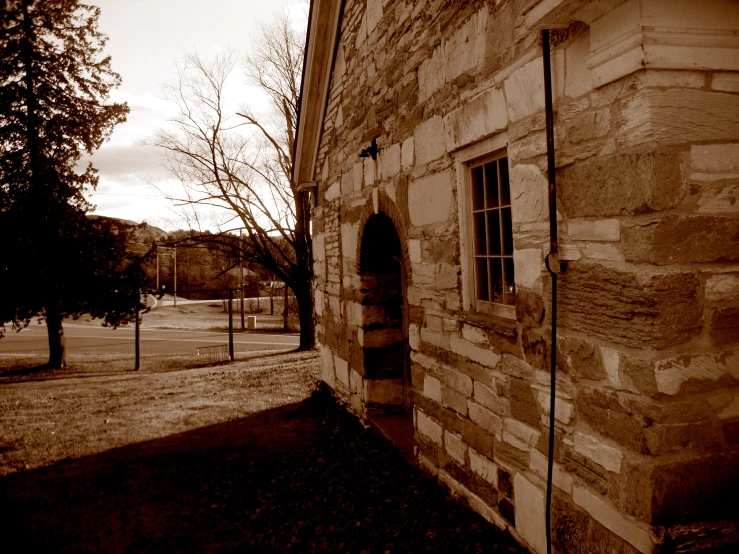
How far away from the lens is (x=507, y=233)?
12.4ft

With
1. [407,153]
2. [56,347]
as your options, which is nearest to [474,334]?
[407,153]

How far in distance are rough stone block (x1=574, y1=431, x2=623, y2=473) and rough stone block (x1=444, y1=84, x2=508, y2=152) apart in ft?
6.45

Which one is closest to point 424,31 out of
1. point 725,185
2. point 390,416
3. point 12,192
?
point 725,185

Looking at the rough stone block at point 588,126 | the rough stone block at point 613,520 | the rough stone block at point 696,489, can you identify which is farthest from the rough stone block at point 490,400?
the rough stone block at point 588,126

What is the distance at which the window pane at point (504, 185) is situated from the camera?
3.70 meters

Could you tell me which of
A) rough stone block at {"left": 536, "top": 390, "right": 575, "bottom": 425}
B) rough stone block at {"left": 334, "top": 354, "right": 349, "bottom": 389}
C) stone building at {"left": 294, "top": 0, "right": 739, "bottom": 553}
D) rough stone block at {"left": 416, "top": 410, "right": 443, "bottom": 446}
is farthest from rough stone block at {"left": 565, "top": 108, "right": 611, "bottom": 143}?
rough stone block at {"left": 334, "top": 354, "right": 349, "bottom": 389}

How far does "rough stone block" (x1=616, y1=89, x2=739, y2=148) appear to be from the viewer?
7.63 feet

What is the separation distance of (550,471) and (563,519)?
0.98 ft

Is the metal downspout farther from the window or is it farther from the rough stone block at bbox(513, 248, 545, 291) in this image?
the window

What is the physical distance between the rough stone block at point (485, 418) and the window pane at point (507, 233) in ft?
3.85

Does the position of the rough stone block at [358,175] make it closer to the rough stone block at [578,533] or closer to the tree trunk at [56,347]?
the rough stone block at [578,533]

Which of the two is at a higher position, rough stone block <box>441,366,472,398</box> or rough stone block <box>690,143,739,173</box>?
rough stone block <box>690,143,739,173</box>

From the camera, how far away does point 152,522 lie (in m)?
4.66

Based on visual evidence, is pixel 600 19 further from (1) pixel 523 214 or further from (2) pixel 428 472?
(2) pixel 428 472
